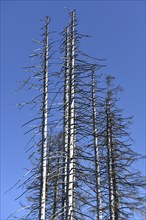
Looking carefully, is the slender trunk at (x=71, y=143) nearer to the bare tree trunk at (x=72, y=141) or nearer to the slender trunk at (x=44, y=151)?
the bare tree trunk at (x=72, y=141)

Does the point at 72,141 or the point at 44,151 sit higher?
the point at 72,141

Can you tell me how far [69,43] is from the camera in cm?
1478

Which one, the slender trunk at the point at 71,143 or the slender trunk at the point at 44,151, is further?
the slender trunk at the point at 44,151

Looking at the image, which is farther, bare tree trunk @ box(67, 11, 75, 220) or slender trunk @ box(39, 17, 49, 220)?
slender trunk @ box(39, 17, 49, 220)

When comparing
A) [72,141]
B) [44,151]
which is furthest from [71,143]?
[44,151]

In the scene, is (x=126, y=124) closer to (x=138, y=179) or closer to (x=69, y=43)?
(x=138, y=179)

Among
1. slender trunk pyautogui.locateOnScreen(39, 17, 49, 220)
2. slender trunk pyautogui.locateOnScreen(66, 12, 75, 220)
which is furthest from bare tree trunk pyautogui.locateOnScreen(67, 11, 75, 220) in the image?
slender trunk pyautogui.locateOnScreen(39, 17, 49, 220)

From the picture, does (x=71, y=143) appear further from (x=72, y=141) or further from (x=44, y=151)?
(x=44, y=151)

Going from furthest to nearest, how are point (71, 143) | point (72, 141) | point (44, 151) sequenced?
point (44, 151), point (72, 141), point (71, 143)

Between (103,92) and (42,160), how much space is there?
25.4 ft

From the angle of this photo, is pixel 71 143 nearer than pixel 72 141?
Yes

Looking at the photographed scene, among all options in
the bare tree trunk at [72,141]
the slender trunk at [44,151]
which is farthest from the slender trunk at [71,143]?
the slender trunk at [44,151]

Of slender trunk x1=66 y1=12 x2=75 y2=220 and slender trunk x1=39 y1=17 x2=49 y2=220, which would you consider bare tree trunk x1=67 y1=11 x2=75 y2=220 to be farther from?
slender trunk x1=39 y1=17 x2=49 y2=220

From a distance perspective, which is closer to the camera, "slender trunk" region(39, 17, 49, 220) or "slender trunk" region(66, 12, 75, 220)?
"slender trunk" region(66, 12, 75, 220)
